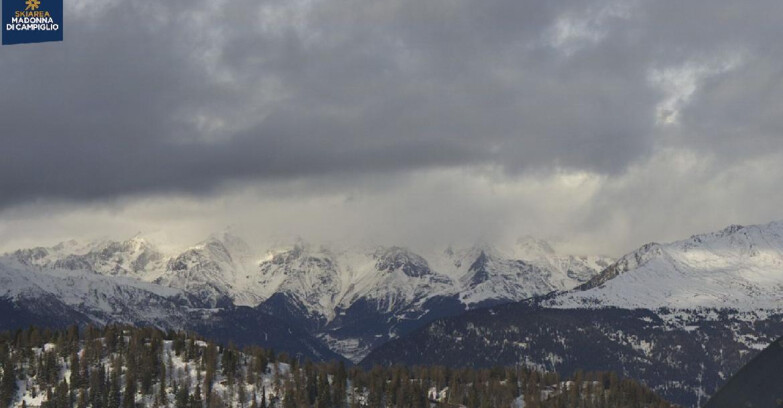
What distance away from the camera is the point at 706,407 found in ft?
83.5

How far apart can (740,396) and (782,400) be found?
1.41 meters

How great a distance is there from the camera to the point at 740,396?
2458cm

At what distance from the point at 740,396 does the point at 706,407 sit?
1.11 metres

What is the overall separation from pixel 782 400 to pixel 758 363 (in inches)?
51.8

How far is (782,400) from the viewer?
76.3ft

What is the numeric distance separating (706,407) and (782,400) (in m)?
2.48

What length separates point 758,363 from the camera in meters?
24.4

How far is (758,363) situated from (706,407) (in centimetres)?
183

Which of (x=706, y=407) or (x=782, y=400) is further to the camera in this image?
(x=706, y=407)
